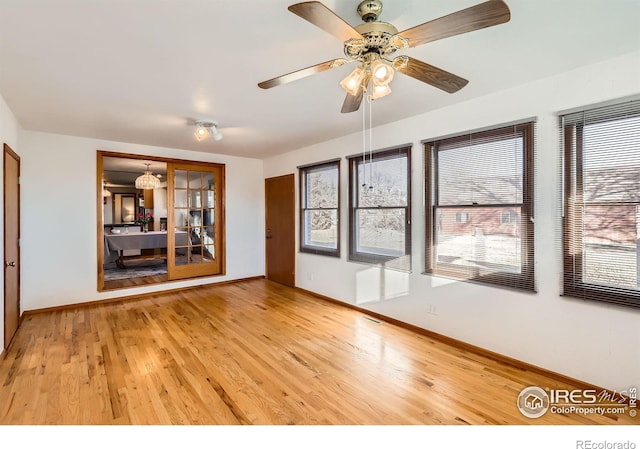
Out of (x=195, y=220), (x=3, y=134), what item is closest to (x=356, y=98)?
(x=3, y=134)

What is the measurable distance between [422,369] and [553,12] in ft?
8.64

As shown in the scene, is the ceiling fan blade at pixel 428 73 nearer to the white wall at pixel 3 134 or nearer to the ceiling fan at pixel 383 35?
the ceiling fan at pixel 383 35

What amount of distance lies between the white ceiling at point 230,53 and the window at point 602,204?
480 millimetres

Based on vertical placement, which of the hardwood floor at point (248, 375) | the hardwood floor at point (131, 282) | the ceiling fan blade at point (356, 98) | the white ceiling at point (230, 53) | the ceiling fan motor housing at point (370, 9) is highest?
the white ceiling at point (230, 53)

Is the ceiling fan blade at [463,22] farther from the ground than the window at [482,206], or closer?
farther from the ground

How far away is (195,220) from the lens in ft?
18.7

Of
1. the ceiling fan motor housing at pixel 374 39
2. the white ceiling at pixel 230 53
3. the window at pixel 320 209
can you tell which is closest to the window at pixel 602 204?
the white ceiling at pixel 230 53

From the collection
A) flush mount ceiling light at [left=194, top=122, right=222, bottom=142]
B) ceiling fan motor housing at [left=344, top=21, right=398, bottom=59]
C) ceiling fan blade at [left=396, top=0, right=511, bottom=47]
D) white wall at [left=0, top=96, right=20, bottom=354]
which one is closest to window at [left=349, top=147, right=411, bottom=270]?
flush mount ceiling light at [left=194, top=122, right=222, bottom=142]

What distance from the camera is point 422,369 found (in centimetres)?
266

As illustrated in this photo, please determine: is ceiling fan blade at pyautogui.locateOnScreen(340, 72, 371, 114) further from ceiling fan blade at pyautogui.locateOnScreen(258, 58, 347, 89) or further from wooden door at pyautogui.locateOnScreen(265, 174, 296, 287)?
wooden door at pyautogui.locateOnScreen(265, 174, 296, 287)

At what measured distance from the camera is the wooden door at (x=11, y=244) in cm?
308

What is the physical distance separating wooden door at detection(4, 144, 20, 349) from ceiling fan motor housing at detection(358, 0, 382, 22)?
142 inches
